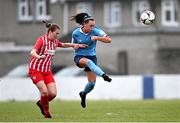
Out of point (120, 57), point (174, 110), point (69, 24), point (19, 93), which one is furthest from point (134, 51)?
point (174, 110)

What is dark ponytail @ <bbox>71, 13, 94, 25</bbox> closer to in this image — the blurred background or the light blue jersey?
the light blue jersey

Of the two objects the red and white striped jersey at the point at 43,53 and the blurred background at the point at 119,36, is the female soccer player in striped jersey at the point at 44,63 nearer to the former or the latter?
the red and white striped jersey at the point at 43,53

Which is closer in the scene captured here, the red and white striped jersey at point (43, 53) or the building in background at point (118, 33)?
the red and white striped jersey at point (43, 53)

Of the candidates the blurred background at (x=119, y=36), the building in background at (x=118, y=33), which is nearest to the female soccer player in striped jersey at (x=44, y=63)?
the blurred background at (x=119, y=36)

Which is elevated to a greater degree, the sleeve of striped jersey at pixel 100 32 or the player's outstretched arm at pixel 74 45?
the sleeve of striped jersey at pixel 100 32

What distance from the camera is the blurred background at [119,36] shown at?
5684cm

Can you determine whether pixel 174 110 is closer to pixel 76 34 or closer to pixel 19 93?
pixel 76 34

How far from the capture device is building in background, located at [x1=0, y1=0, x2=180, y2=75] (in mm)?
56969

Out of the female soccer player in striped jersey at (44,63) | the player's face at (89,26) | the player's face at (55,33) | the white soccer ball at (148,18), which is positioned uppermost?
the white soccer ball at (148,18)

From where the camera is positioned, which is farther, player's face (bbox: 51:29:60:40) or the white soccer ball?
the white soccer ball

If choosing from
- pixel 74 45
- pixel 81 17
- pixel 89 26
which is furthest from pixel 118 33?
pixel 74 45

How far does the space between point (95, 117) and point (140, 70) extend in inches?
1404

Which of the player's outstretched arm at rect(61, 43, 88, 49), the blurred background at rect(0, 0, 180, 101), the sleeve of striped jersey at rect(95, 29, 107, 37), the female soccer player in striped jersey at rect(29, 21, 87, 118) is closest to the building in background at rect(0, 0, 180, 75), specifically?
the blurred background at rect(0, 0, 180, 101)

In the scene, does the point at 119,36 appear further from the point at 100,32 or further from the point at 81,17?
the point at 100,32
